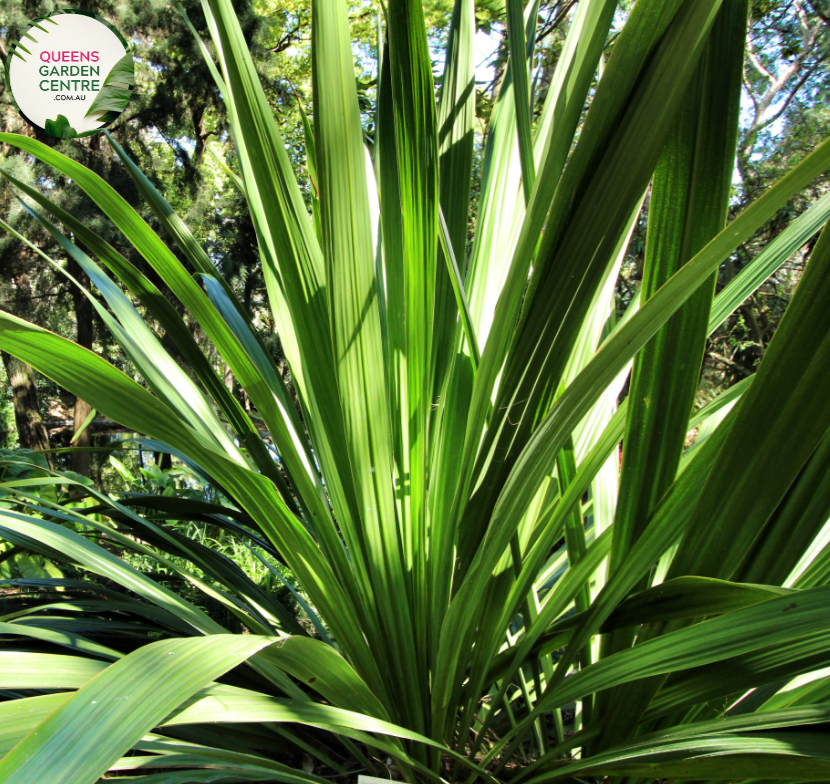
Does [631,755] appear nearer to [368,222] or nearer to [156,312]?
[368,222]

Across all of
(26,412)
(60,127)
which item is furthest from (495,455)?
(26,412)

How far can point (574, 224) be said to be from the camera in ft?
1.46

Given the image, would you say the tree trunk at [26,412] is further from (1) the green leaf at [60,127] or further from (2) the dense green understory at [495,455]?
(2) the dense green understory at [495,455]

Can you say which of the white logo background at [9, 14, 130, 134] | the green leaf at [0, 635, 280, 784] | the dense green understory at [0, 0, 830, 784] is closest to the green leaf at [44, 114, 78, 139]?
the white logo background at [9, 14, 130, 134]

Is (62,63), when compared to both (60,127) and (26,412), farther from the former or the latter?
(26,412)

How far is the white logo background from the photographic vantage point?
2.84 meters

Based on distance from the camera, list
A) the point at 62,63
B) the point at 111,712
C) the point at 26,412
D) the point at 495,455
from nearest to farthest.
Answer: the point at 111,712, the point at 495,455, the point at 62,63, the point at 26,412

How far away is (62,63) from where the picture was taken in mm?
2848

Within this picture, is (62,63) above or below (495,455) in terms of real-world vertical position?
above

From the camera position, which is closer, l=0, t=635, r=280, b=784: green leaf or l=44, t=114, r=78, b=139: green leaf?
l=0, t=635, r=280, b=784: green leaf

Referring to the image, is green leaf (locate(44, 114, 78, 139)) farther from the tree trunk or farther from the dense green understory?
the dense green understory

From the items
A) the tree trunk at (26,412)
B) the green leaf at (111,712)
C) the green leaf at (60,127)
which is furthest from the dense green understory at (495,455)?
the tree trunk at (26,412)

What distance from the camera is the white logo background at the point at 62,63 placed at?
2844 mm

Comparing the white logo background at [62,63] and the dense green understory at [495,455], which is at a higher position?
the white logo background at [62,63]
